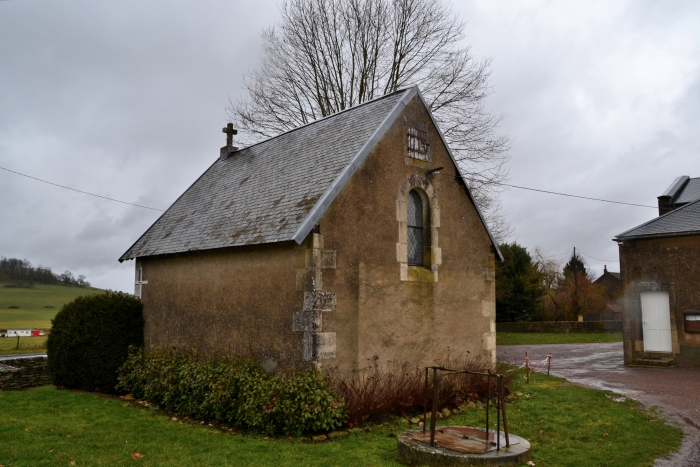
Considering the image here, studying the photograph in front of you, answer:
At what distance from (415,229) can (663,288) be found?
11521 mm

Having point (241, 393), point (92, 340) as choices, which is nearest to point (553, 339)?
point (92, 340)

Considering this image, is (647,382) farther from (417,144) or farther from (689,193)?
(689,193)

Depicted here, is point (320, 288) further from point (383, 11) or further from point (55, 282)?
point (55, 282)

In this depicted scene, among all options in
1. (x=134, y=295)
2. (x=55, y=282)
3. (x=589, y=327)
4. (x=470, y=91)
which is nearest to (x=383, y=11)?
(x=470, y=91)

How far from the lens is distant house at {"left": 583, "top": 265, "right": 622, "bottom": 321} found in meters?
51.4

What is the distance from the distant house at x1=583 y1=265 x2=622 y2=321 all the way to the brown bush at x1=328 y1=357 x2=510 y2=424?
1446 inches

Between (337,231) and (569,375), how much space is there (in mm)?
9662

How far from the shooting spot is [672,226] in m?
18.5

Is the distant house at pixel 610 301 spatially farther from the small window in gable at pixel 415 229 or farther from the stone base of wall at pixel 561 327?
the small window in gable at pixel 415 229

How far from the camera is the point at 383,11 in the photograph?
74.0ft

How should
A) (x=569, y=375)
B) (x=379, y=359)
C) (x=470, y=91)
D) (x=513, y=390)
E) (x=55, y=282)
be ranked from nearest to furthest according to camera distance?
1. (x=379, y=359)
2. (x=513, y=390)
3. (x=569, y=375)
4. (x=470, y=91)
5. (x=55, y=282)

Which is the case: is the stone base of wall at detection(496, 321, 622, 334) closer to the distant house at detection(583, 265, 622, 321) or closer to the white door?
the distant house at detection(583, 265, 622, 321)

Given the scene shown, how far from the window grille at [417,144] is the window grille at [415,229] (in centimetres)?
81

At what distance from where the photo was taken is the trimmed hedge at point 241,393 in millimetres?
8656
